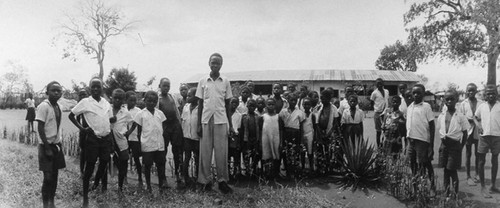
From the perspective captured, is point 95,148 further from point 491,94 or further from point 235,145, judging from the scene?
point 491,94

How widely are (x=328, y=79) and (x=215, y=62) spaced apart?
76.6 feet

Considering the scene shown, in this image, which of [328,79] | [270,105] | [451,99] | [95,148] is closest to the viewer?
[95,148]

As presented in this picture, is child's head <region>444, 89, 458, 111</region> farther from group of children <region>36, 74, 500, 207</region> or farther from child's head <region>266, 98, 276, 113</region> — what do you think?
child's head <region>266, 98, 276, 113</region>

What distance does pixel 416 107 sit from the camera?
4.88m

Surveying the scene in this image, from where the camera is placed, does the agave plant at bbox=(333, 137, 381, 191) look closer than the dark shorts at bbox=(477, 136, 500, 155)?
No

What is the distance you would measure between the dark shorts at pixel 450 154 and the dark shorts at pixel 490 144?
632 millimetres

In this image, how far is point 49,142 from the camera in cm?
409

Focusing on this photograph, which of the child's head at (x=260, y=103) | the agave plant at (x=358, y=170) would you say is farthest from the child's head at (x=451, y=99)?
the child's head at (x=260, y=103)

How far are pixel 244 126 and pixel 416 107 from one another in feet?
7.75

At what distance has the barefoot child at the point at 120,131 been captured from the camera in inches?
193

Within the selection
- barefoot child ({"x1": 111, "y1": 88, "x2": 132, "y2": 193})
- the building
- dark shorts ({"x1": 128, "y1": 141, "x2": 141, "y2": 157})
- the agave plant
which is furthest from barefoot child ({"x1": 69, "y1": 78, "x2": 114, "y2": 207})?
the building

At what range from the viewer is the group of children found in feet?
14.3

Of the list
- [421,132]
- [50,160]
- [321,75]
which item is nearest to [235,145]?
[50,160]

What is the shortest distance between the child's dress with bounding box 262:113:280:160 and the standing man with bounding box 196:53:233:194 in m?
0.71
